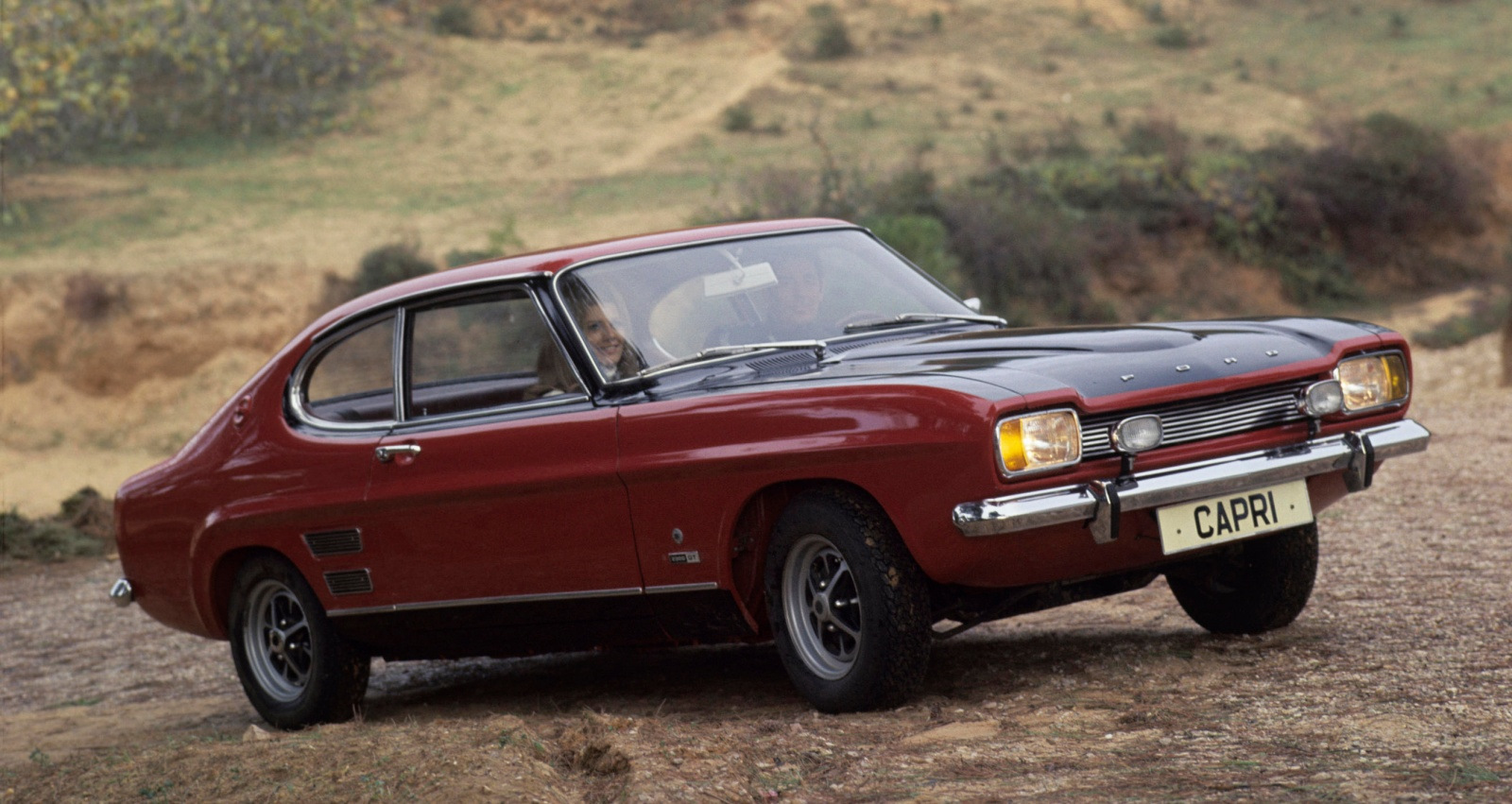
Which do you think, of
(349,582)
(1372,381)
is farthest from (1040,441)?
(349,582)

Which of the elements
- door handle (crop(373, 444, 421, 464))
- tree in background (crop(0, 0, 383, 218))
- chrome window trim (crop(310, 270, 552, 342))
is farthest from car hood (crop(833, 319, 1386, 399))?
tree in background (crop(0, 0, 383, 218))

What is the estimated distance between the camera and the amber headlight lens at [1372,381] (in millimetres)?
5047

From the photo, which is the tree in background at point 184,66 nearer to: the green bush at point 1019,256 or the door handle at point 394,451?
the green bush at point 1019,256

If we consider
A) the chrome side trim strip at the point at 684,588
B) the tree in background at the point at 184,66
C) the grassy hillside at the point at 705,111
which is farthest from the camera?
the tree in background at the point at 184,66

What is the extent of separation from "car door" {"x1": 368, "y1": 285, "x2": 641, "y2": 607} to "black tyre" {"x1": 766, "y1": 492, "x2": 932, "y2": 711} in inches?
22.5

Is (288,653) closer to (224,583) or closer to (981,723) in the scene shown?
(224,583)

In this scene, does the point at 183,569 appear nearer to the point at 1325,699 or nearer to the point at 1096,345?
the point at 1096,345

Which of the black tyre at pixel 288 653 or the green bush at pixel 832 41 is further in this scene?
the green bush at pixel 832 41

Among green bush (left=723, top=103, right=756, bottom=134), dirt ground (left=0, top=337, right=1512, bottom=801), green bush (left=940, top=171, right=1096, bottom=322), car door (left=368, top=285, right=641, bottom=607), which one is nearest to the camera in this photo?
dirt ground (left=0, top=337, right=1512, bottom=801)

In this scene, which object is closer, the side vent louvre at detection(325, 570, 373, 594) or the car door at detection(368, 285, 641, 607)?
the car door at detection(368, 285, 641, 607)

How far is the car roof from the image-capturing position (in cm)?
560

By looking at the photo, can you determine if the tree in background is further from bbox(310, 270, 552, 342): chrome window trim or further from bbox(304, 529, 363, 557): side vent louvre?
bbox(304, 529, 363, 557): side vent louvre

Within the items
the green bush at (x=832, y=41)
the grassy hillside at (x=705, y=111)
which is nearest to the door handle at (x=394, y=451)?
the grassy hillside at (x=705, y=111)

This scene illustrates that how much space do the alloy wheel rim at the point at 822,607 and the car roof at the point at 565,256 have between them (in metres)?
1.35
